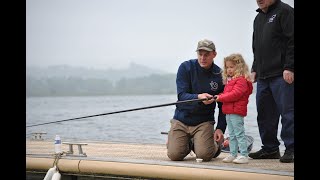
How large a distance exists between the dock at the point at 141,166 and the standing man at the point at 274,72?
0.17m

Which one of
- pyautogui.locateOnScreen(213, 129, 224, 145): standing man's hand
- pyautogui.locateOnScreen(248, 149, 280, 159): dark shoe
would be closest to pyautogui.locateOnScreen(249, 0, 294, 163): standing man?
pyautogui.locateOnScreen(248, 149, 280, 159): dark shoe

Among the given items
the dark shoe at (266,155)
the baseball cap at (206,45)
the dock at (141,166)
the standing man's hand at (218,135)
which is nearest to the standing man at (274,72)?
the dark shoe at (266,155)

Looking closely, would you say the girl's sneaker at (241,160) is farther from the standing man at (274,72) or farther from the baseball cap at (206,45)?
the baseball cap at (206,45)

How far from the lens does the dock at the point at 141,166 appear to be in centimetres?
314

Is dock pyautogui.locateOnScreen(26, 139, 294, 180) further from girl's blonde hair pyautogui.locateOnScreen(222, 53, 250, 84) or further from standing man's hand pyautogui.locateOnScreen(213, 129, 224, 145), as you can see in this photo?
girl's blonde hair pyautogui.locateOnScreen(222, 53, 250, 84)

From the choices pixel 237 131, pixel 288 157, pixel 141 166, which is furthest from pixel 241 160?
pixel 141 166

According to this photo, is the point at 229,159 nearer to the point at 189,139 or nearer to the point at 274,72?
the point at 189,139

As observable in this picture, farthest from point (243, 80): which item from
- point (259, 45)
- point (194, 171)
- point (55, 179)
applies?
point (55, 179)

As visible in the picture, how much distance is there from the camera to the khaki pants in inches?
146
